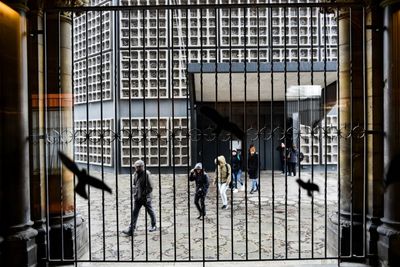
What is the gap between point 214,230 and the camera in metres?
7.07

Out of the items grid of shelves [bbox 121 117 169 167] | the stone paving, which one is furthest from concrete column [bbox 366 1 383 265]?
grid of shelves [bbox 121 117 169 167]

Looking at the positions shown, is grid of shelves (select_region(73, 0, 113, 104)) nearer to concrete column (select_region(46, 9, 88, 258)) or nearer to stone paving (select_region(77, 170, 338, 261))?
stone paving (select_region(77, 170, 338, 261))

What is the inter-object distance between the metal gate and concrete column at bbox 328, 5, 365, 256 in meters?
0.01

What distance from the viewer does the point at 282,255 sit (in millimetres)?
5504

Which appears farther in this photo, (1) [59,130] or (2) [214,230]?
(2) [214,230]

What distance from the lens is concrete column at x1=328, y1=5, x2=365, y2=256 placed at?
460 cm

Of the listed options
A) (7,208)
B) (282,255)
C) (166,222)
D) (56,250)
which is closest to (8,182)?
(7,208)

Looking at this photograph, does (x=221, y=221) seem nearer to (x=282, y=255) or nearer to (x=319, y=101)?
(x=282, y=255)

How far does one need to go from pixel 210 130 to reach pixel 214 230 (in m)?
3.33

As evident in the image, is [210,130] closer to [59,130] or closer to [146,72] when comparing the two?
[59,130]

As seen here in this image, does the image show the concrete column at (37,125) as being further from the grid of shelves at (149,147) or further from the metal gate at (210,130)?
the grid of shelves at (149,147)

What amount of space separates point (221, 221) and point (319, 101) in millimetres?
7141

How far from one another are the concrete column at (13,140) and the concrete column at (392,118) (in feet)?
13.2

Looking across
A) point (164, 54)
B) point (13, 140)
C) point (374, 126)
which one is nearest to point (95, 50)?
point (164, 54)
